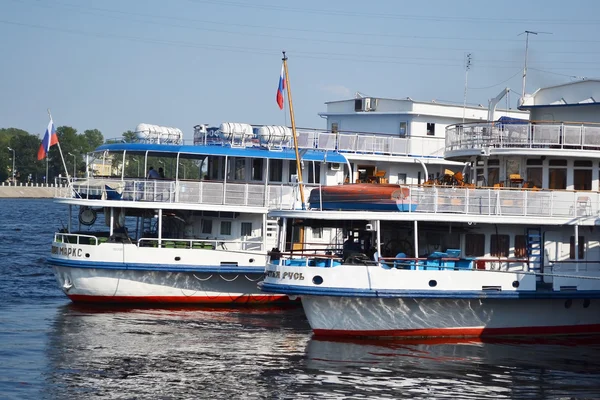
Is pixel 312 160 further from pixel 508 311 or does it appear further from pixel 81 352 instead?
pixel 81 352

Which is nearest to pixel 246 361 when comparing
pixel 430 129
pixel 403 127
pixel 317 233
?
pixel 317 233

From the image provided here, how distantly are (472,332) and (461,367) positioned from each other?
12.7ft

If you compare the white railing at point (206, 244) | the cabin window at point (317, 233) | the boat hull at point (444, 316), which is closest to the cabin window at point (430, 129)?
the cabin window at point (317, 233)

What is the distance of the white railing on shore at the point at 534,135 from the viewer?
101 ft

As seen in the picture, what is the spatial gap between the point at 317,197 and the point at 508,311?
21.4 feet

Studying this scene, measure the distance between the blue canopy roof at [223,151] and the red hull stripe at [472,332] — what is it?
10212 millimetres

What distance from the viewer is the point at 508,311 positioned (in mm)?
29000

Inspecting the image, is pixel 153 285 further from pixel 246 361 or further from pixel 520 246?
pixel 520 246

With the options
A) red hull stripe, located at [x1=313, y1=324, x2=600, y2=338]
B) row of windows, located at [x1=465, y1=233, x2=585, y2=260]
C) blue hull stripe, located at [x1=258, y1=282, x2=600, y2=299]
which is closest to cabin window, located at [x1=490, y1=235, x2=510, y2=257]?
row of windows, located at [x1=465, y1=233, x2=585, y2=260]

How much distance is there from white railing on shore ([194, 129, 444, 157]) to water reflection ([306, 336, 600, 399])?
13.2m

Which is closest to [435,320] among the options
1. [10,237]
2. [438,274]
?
[438,274]

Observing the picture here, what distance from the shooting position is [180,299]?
1369 inches

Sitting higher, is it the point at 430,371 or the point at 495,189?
the point at 495,189

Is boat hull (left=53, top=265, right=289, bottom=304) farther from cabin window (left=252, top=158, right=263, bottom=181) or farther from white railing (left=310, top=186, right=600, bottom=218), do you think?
white railing (left=310, top=186, right=600, bottom=218)
